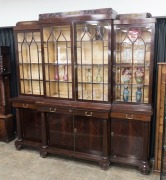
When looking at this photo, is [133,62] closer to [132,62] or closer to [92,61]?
[132,62]

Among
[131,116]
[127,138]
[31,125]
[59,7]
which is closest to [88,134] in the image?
[127,138]

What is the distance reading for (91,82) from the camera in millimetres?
3371

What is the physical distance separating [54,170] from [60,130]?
2.09ft

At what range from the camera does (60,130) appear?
11.6ft

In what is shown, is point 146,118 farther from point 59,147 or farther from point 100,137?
point 59,147

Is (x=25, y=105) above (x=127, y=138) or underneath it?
above

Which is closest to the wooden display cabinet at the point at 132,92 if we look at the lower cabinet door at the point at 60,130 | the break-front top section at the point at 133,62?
the break-front top section at the point at 133,62

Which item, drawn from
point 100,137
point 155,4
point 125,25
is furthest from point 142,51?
point 100,137

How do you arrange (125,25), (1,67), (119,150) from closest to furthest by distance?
(125,25) → (119,150) → (1,67)

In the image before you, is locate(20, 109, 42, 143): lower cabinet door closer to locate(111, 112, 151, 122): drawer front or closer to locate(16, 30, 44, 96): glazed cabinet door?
locate(16, 30, 44, 96): glazed cabinet door

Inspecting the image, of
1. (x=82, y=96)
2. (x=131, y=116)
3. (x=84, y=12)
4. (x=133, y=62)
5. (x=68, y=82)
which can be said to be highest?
(x=84, y=12)

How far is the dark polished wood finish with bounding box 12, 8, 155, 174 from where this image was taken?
10.1 feet

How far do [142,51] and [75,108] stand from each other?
1.33m

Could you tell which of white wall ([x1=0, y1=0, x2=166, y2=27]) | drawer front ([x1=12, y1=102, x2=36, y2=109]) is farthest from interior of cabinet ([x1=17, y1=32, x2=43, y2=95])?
white wall ([x1=0, y1=0, x2=166, y2=27])
